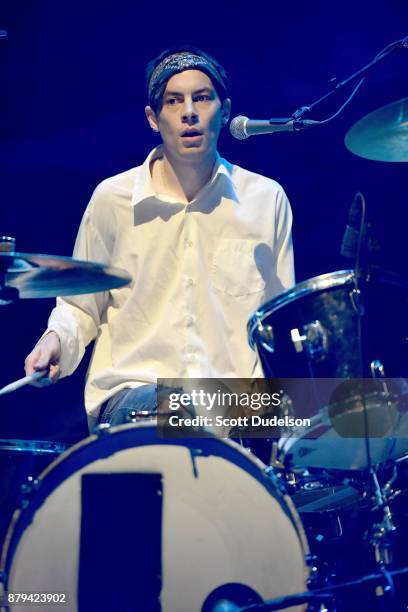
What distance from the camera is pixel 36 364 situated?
6.51 ft

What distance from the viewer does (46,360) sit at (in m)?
2.01

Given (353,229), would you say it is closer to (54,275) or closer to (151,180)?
(54,275)

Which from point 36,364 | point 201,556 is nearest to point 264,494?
point 201,556

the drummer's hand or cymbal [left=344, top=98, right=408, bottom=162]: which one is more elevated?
cymbal [left=344, top=98, right=408, bottom=162]

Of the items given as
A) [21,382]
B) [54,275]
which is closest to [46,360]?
[21,382]

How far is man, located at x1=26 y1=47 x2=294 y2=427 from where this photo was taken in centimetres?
230

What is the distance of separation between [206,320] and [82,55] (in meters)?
1.24

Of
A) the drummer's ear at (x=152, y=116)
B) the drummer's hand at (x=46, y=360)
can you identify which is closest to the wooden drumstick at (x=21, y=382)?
the drummer's hand at (x=46, y=360)

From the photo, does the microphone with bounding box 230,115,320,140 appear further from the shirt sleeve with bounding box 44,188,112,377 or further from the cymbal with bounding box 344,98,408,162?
the shirt sleeve with bounding box 44,188,112,377

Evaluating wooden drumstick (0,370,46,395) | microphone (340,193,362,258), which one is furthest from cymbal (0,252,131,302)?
microphone (340,193,362,258)

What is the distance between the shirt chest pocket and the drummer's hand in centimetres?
56

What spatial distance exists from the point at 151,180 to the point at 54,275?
85cm

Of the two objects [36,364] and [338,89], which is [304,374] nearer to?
[36,364]

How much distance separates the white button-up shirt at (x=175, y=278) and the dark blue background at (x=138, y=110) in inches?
22.2
